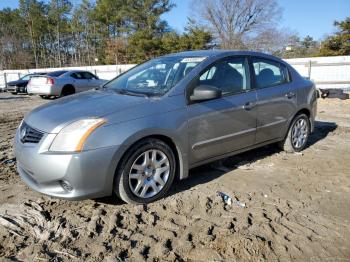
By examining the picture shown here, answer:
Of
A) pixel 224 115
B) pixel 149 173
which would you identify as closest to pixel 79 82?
pixel 224 115

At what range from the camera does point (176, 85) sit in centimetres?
397

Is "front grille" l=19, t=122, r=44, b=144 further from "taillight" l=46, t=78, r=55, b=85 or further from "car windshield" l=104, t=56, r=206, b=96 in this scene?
"taillight" l=46, t=78, r=55, b=85

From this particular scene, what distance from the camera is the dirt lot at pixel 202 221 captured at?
2.86 m

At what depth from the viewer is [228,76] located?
4516mm

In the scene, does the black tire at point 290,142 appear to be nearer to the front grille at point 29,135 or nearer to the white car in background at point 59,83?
the front grille at point 29,135

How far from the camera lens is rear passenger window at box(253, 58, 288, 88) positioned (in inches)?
193

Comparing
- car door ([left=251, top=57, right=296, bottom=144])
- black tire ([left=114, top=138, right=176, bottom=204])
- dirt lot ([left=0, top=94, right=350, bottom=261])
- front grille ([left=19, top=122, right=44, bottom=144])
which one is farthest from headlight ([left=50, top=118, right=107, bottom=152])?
car door ([left=251, top=57, right=296, bottom=144])

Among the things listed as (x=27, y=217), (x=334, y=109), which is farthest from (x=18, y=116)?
(x=334, y=109)

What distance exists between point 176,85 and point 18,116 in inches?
312

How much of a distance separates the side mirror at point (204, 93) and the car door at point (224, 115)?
0.33 feet

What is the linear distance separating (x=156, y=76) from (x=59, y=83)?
1201 centimetres

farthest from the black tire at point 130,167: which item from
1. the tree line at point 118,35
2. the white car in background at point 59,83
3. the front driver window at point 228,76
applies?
the tree line at point 118,35

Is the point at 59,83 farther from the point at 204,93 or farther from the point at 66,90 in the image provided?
the point at 204,93

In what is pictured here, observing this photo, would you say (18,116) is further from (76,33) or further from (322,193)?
(76,33)
